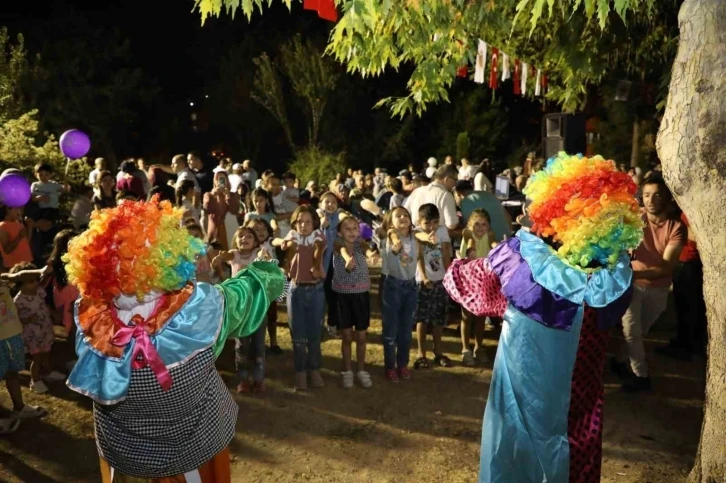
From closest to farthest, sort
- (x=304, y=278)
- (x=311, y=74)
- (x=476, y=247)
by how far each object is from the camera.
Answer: (x=304, y=278), (x=476, y=247), (x=311, y=74)

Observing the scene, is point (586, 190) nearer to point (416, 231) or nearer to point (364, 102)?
point (416, 231)

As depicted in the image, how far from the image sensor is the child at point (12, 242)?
6207 mm

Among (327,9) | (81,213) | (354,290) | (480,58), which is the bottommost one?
(354,290)

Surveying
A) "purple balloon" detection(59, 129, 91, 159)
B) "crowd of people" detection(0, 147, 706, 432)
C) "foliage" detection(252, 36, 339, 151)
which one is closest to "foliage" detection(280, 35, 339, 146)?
"foliage" detection(252, 36, 339, 151)

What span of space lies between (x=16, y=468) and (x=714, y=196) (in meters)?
4.63

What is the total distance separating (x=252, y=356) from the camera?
5.39m

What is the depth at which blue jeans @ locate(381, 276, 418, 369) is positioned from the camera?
5.54m

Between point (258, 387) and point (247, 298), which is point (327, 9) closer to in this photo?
point (247, 298)

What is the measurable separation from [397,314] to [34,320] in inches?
126

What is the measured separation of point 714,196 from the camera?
2.62 meters

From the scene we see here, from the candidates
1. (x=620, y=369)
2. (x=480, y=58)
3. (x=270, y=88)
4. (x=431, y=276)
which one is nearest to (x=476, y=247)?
(x=431, y=276)

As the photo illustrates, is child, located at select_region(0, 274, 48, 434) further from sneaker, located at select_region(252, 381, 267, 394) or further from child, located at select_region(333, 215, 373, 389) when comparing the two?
child, located at select_region(333, 215, 373, 389)

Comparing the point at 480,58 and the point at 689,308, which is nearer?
the point at 689,308

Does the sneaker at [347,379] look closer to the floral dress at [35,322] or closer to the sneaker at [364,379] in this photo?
the sneaker at [364,379]
